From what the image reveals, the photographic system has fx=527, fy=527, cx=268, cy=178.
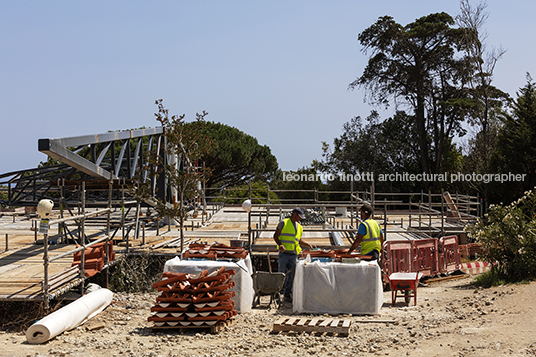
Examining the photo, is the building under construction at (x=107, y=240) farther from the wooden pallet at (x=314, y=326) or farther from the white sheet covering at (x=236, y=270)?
the wooden pallet at (x=314, y=326)

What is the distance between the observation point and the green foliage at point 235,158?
4672 cm

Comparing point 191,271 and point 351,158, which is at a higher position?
point 351,158

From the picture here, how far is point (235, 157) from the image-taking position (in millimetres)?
47781

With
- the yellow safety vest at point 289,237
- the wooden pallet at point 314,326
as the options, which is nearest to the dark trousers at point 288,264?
the yellow safety vest at point 289,237

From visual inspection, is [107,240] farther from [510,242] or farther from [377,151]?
[377,151]

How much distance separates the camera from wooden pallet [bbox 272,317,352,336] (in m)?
8.04

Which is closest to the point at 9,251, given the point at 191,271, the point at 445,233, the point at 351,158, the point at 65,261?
the point at 65,261

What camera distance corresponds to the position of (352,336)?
7.97 m

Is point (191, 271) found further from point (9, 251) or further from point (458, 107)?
point (458, 107)

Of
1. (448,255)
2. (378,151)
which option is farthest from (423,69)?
(448,255)

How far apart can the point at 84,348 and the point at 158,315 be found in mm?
1283

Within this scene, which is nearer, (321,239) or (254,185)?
(321,239)

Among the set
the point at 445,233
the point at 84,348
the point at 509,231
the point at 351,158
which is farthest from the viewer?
the point at 351,158

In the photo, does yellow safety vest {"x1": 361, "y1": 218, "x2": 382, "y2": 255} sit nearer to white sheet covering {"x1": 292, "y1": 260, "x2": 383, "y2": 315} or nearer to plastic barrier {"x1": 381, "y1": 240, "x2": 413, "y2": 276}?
white sheet covering {"x1": 292, "y1": 260, "x2": 383, "y2": 315}
